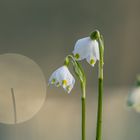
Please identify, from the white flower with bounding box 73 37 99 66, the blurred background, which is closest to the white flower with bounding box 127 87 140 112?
the white flower with bounding box 73 37 99 66

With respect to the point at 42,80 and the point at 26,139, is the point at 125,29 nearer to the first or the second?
the point at 42,80

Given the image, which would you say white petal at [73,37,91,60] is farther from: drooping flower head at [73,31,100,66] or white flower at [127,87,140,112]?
white flower at [127,87,140,112]

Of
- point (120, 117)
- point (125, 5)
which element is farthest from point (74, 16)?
point (120, 117)

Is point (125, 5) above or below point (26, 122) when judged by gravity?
above

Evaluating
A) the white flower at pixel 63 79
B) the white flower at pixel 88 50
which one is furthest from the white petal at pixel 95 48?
the white flower at pixel 63 79

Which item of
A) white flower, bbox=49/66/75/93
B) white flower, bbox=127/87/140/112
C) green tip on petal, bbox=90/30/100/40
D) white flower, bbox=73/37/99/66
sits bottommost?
white flower, bbox=127/87/140/112

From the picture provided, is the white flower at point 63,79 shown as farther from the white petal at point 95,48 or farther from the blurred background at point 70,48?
the blurred background at point 70,48

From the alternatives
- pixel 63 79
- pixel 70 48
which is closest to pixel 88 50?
pixel 63 79

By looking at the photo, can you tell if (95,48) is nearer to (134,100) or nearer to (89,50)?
(89,50)
